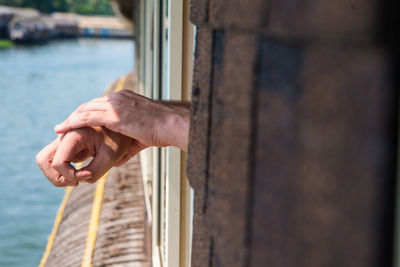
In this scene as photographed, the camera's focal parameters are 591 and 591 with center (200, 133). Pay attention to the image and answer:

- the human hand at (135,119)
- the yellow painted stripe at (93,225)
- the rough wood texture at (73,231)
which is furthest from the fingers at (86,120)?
the rough wood texture at (73,231)

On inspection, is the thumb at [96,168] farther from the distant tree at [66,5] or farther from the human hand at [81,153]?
the distant tree at [66,5]

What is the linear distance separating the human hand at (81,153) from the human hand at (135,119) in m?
0.03

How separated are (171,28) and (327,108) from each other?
1641 mm

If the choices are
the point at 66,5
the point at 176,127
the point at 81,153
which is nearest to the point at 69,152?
the point at 81,153

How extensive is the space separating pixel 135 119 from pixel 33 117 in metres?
22.8

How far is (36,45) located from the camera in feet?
196

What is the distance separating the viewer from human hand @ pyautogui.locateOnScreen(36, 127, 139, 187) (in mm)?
1115

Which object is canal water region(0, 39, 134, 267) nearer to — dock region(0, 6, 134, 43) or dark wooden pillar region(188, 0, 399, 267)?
dock region(0, 6, 134, 43)

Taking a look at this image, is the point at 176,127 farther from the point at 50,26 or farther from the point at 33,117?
the point at 50,26

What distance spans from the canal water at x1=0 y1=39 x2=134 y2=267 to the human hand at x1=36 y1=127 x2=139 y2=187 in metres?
9.31

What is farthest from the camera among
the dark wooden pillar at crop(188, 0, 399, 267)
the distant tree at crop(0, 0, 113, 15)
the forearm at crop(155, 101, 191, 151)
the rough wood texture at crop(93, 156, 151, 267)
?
the distant tree at crop(0, 0, 113, 15)

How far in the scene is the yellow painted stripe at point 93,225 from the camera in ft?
14.3

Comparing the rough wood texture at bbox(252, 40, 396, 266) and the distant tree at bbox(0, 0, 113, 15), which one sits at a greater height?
the rough wood texture at bbox(252, 40, 396, 266)

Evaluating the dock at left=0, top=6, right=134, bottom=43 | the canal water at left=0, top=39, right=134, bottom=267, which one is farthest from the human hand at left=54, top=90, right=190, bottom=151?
the dock at left=0, top=6, right=134, bottom=43
